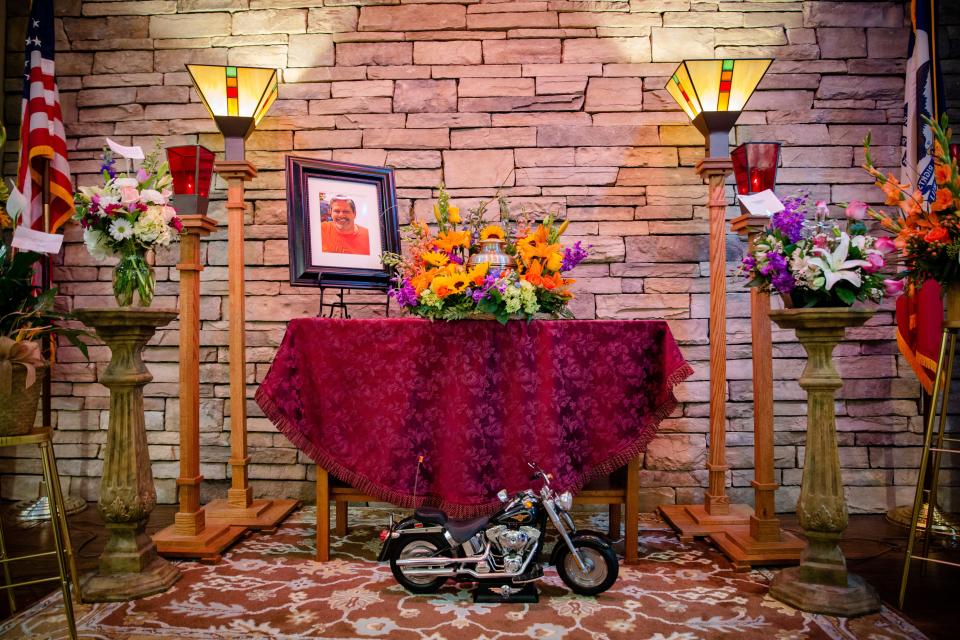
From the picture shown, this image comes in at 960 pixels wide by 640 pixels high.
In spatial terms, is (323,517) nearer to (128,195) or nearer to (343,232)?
(343,232)

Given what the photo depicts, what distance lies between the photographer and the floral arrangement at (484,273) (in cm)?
214

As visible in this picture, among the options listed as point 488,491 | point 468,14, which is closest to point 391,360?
point 488,491

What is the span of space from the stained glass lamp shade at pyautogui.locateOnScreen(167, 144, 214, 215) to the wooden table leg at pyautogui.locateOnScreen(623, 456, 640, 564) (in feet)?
6.74

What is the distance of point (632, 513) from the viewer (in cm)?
224

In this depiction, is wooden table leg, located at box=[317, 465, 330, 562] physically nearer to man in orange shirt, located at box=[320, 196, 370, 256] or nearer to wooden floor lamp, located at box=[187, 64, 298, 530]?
wooden floor lamp, located at box=[187, 64, 298, 530]

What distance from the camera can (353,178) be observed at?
274 cm

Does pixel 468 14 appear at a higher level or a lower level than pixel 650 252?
higher

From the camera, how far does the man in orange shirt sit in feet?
8.63

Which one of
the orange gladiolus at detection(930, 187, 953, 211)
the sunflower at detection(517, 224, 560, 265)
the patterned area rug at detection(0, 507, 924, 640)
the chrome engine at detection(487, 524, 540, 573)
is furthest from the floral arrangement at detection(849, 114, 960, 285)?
the chrome engine at detection(487, 524, 540, 573)

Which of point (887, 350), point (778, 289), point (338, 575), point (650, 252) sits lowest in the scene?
point (338, 575)

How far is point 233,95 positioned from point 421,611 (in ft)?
7.46

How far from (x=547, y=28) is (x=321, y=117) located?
129cm

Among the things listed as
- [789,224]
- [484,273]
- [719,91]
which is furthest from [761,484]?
[719,91]

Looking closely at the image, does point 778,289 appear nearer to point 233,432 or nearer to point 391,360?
point 391,360
